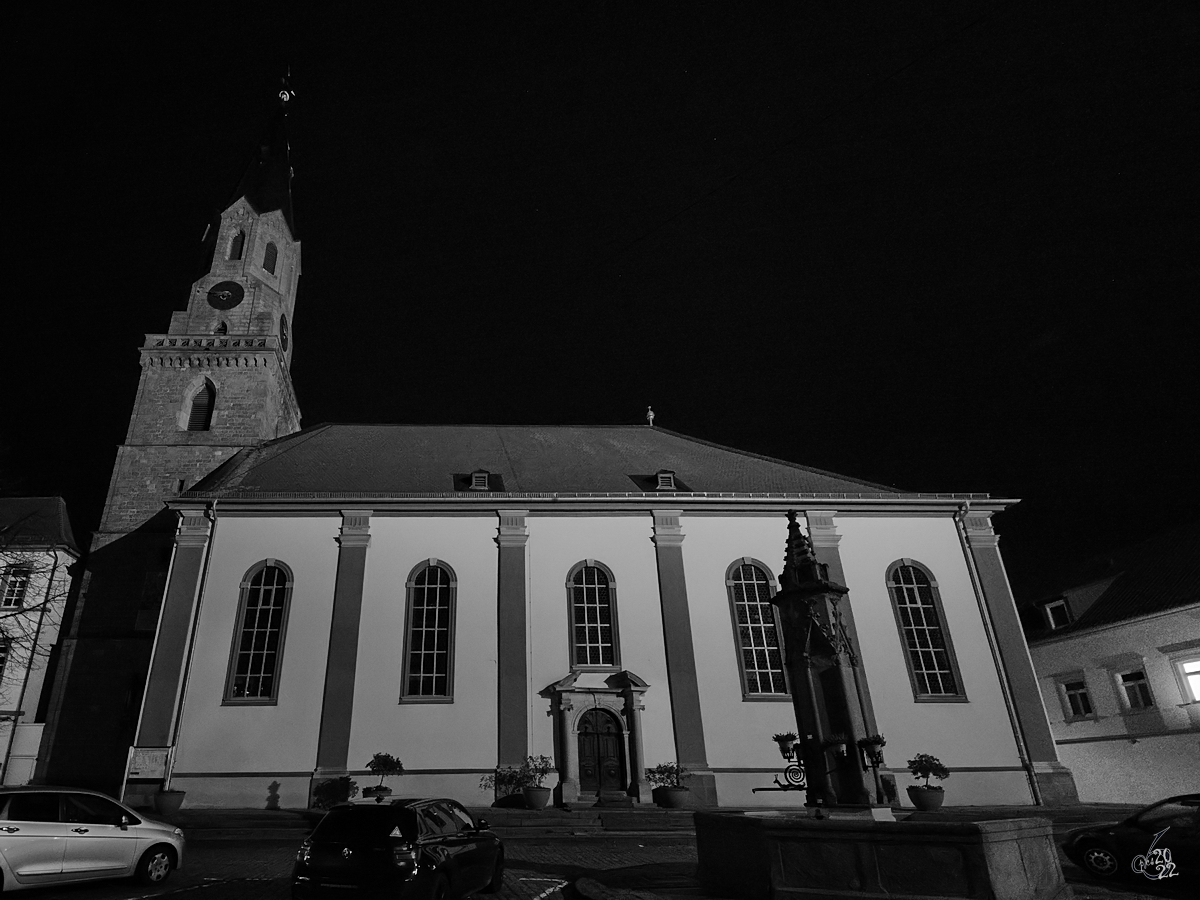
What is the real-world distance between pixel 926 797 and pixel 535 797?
9947 mm

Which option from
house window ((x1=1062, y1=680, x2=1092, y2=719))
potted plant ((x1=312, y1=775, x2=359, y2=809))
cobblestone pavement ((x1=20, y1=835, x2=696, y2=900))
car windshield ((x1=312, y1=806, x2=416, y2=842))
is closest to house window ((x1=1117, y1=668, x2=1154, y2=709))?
house window ((x1=1062, y1=680, x2=1092, y2=719))

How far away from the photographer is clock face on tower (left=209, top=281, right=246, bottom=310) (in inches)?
1251

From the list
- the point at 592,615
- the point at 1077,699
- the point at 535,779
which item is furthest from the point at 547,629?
the point at 1077,699

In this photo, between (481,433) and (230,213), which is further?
(230,213)

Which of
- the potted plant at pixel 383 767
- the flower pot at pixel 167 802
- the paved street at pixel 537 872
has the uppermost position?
the potted plant at pixel 383 767

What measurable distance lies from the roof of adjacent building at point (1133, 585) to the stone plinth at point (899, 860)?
21.8 metres

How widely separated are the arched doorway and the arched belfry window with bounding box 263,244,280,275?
26.9 meters

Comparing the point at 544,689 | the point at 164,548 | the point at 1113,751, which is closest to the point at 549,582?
the point at 544,689

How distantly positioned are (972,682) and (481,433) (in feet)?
62.3

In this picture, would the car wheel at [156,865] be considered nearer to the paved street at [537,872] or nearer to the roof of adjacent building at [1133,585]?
the paved street at [537,872]

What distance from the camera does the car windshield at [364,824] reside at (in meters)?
7.13

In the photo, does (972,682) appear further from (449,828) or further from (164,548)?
(164,548)

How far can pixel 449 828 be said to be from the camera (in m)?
8.09

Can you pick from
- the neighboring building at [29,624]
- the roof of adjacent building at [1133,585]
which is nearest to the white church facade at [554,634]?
the roof of adjacent building at [1133,585]
